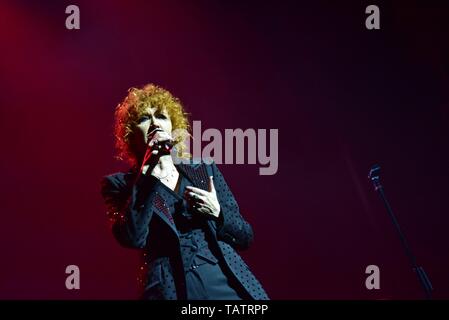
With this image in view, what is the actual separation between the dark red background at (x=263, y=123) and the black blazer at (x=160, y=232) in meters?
1.40

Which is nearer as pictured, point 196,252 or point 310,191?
point 196,252

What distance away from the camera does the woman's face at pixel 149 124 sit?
2.18 meters

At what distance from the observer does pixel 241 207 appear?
3.50 metres

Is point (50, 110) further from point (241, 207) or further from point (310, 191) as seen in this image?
point (310, 191)

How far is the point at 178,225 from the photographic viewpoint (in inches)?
76.7

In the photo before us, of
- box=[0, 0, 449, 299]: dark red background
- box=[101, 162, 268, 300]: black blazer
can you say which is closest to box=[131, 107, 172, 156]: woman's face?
box=[101, 162, 268, 300]: black blazer

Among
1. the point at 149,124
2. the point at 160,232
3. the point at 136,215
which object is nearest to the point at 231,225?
the point at 160,232

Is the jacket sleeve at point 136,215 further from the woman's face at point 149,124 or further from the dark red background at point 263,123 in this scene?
the dark red background at point 263,123

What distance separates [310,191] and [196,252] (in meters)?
1.85

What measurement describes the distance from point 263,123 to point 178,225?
1.74 meters

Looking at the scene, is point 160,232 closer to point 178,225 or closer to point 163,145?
point 178,225

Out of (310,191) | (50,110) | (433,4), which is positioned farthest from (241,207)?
(433,4)

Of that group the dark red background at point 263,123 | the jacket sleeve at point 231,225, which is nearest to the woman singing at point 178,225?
the jacket sleeve at point 231,225
